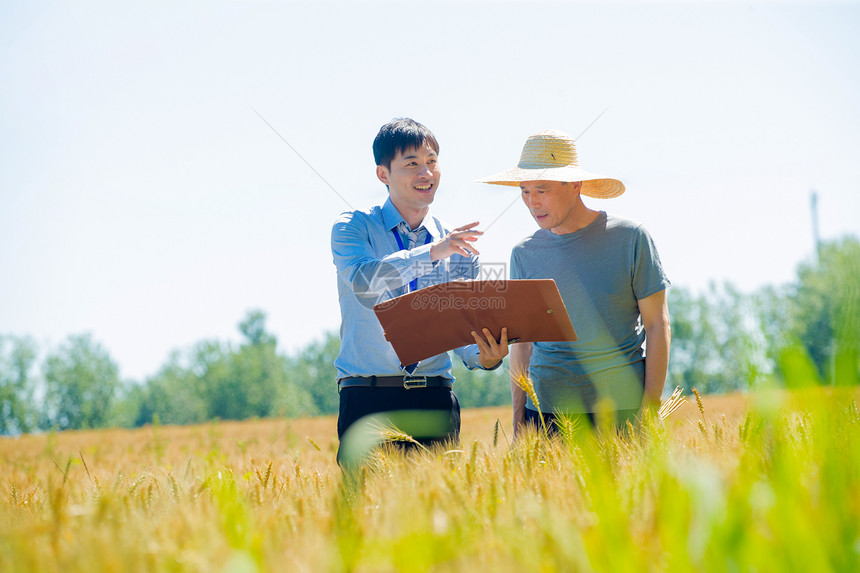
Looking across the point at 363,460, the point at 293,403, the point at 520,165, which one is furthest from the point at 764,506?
the point at 293,403

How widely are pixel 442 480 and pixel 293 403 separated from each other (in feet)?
248

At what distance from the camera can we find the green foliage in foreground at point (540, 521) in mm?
1291

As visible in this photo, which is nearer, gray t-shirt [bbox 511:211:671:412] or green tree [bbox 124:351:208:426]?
gray t-shirt [bbox 511:211:671:412]

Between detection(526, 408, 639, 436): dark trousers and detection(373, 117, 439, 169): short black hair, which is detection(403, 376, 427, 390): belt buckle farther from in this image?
detection(373, 117, 439, 169): short black hair

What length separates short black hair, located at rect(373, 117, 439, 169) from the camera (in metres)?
4.04

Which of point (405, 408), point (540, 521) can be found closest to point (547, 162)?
point (405, 408)

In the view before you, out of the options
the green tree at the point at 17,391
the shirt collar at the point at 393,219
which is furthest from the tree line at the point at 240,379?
the shirt collar at the point at 393,219

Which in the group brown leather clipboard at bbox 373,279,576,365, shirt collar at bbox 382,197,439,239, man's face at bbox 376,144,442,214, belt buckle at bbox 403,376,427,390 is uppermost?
man's face at bbox 376,144,442,214

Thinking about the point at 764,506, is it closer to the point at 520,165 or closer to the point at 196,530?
the point at 196,530

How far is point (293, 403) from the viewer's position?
2958 inches

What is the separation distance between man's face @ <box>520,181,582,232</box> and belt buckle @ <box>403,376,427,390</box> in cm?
116

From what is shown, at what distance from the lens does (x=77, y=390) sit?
→ 73.0 meters

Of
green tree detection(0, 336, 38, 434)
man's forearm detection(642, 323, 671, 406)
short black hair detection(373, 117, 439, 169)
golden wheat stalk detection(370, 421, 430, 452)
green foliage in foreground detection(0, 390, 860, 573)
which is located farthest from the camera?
green tree detection(0, 336, 38, 434)

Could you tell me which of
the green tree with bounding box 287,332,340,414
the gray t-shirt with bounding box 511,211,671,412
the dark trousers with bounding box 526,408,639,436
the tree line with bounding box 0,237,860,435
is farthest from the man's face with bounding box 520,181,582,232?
the green tree with bounding box 287,332,340,414
